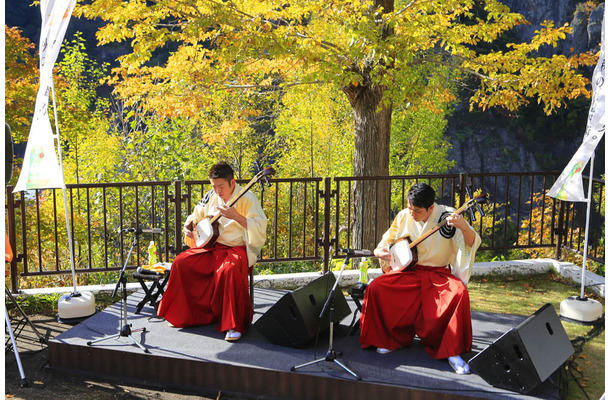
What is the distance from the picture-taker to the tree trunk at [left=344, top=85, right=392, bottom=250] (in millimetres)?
7215

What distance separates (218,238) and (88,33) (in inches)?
1593

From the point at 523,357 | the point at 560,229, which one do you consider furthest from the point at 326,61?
the point at 523,357

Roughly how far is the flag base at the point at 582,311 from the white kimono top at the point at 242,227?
2404 mm

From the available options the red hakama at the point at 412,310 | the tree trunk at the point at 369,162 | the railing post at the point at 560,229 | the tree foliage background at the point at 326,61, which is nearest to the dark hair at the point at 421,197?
the red hakama at the point at 412,310

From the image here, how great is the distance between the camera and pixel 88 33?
132 ft

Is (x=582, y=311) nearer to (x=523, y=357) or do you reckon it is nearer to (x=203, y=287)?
(x=523, y=357)

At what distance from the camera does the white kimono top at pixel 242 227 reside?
4.36 meters

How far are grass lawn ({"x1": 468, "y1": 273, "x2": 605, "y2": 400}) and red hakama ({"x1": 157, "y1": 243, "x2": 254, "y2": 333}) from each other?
226cm

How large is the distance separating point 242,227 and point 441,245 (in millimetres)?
1474

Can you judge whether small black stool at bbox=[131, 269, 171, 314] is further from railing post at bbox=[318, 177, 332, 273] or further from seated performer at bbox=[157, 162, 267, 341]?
railing post at bbox=[318, 177, 332, 273]

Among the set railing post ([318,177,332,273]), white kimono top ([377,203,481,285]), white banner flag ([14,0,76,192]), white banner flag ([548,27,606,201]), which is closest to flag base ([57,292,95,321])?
white banner flag ([14,0,76,192])

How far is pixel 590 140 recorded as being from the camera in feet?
14.3

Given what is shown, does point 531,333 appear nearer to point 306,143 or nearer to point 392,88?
point 392,88

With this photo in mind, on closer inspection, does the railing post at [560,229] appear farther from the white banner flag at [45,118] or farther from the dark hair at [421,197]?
the white banner flag at [45,118]
